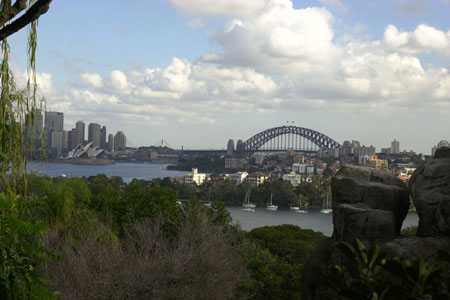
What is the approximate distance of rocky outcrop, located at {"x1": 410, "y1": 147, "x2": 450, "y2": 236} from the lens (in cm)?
948

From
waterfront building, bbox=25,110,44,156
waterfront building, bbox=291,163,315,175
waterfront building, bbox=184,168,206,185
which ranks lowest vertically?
waterfront building, bbox=184,168,206,185

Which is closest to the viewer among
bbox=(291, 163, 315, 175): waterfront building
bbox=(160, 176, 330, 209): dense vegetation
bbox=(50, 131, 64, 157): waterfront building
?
bbox=(50, 131, 64, 157): waterfront building

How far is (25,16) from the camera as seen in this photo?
3135 mm

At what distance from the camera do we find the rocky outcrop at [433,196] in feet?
31.1

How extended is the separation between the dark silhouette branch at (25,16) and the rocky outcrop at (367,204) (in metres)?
7.73

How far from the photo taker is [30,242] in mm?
4641

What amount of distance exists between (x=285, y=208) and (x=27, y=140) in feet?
258

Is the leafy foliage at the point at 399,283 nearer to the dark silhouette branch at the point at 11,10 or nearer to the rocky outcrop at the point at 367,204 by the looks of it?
the rocky outcrop at the point at 367,204

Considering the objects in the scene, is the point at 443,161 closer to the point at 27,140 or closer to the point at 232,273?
the point at 232,273

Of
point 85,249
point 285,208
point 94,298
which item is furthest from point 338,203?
point 285,208

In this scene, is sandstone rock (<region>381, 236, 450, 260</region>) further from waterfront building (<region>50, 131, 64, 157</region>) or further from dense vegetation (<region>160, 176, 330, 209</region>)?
dense vegetation (<region>160, 176, 330, 209</region>)

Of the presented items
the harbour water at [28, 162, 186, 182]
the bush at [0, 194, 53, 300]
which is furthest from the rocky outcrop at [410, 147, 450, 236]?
the harbour water at [28, 162, 186, 182]

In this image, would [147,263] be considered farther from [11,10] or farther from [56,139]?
[56,139]

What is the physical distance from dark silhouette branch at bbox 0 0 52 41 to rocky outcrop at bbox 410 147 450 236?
25.0 ft
